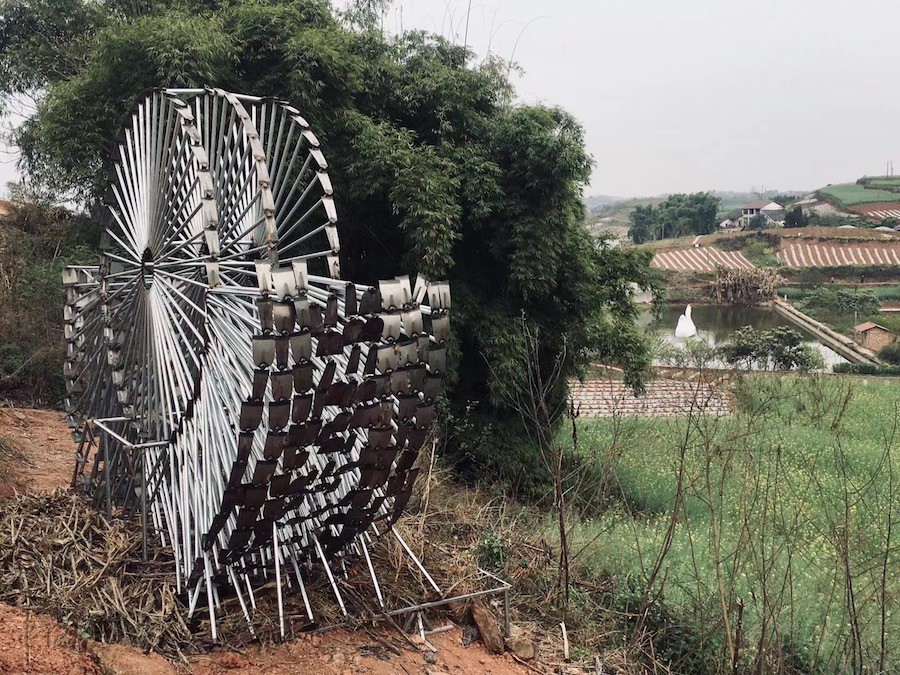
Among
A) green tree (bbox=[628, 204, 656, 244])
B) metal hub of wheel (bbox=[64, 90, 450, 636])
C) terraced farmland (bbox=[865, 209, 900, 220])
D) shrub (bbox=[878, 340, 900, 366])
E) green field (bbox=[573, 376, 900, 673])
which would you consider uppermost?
terraced farmland (bbox=[865, 209, 900, 220])

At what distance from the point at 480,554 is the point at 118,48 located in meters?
6.70

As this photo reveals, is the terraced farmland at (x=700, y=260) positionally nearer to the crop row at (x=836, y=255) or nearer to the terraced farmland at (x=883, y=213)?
the crop row at (x=836, y=255)

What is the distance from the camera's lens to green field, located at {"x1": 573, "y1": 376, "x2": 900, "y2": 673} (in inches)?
141

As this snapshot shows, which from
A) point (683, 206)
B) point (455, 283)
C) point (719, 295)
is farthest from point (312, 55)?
point (683, 206)

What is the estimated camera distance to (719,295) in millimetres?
42594

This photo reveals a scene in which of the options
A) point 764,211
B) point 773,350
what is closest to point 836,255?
point 773,350

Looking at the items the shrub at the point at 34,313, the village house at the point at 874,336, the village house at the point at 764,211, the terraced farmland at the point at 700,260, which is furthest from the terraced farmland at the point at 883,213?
the shrub at the point at 34,313

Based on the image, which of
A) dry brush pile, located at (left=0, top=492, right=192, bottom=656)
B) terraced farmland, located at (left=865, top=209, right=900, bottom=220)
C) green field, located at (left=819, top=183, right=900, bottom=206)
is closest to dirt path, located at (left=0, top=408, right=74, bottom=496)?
dry brush pile, located at (left=0, top=492, right=192, bottom=656)

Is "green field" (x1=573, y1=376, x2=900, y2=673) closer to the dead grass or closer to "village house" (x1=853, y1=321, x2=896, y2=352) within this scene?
the dead grass

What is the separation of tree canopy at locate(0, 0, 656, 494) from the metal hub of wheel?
434 cm

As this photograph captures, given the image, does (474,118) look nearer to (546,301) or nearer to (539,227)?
(539,227)

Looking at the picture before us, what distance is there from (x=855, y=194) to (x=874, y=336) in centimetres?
5371

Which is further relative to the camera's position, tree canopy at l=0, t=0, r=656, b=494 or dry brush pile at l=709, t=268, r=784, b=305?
dry brush pile at l=709, t=268, r=784, b=305

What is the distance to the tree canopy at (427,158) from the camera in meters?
8.62
